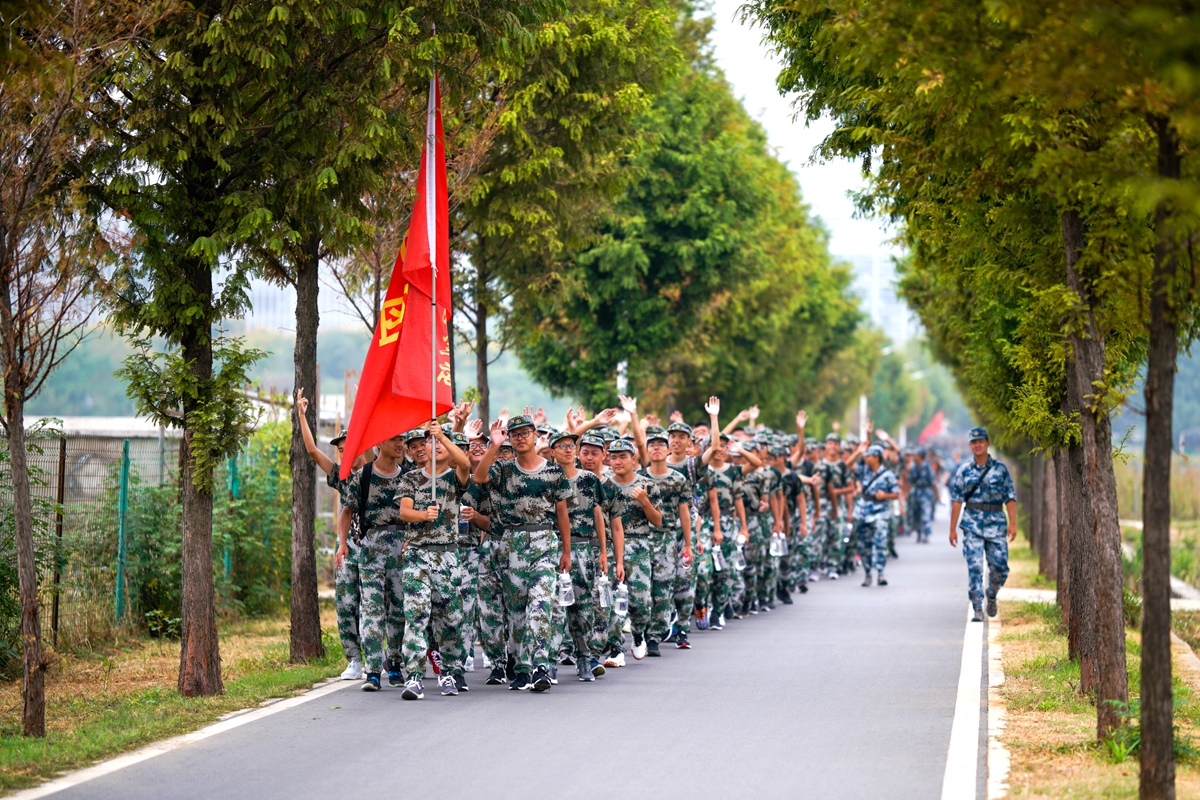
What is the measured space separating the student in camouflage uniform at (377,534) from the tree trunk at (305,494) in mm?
1500

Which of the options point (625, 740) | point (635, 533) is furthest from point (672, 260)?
Answer: point (625, 740)

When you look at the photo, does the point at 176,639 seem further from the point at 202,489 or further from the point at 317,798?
the point at 317,798

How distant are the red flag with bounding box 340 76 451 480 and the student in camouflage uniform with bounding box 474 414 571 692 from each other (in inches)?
28.0

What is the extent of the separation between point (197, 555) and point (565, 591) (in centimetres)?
283

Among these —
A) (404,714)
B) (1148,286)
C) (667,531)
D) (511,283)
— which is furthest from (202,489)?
(511,283)

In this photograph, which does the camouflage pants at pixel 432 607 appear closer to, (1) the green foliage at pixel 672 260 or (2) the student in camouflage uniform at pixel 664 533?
(2) the student in camouflage uniform at pixel 664 533

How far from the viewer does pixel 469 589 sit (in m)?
12.3

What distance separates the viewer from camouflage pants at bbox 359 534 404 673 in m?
12.1

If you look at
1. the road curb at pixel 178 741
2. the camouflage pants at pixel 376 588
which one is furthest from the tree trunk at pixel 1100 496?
the road curb at pixel 178 741

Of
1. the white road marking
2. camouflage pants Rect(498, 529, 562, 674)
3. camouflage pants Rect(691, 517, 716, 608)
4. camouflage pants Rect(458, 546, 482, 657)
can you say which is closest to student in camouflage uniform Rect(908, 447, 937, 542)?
camouflage pants Rect(691, 517, 716, 608)

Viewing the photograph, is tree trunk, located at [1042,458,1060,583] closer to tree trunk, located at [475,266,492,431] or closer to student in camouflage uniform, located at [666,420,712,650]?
tree trunk, located at [475,266,492,431]

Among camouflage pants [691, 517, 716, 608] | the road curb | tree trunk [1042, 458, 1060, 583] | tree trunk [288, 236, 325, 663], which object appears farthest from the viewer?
tree trunk [1042, 458, 1060, 583]

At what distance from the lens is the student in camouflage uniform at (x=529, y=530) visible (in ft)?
39.4

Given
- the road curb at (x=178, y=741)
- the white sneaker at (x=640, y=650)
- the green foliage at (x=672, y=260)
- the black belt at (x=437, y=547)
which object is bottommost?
the road curb at (x=178, y=741)
